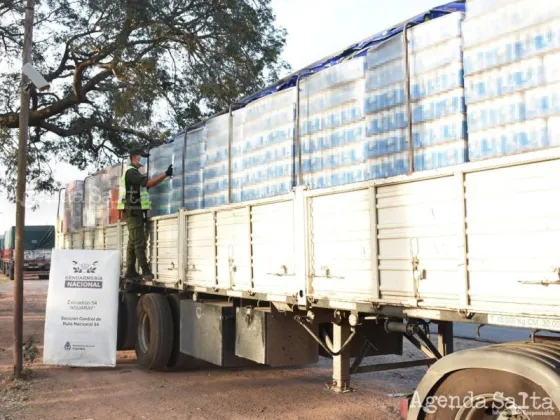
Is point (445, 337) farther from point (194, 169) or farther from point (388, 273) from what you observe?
point (194, 169)

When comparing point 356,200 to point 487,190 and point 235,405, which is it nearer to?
point 487,190

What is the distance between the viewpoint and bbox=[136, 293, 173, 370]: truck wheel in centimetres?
752

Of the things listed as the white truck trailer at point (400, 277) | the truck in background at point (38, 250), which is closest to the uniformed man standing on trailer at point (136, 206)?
the white truck trailer at point (400, 277)

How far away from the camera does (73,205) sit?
11859 mm

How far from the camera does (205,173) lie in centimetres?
652

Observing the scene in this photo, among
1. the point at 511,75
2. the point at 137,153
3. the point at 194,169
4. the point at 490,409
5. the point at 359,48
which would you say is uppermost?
the point at 359,48

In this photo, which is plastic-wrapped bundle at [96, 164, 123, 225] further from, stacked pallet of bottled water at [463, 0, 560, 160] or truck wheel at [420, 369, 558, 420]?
truck wheel at [420, 369, 558, 420]

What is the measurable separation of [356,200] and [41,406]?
4281mm

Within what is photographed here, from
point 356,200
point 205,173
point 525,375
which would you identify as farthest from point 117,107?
point 525,375

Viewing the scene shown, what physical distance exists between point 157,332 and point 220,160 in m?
2.70

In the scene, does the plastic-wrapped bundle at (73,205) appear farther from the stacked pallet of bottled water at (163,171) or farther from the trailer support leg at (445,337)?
the trailer support leg at (445,337)

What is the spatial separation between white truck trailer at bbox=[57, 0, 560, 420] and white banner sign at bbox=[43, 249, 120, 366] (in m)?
1.18

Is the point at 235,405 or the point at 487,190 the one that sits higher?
the point at 487,190

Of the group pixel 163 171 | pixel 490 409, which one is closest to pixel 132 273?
pixel 163 171
